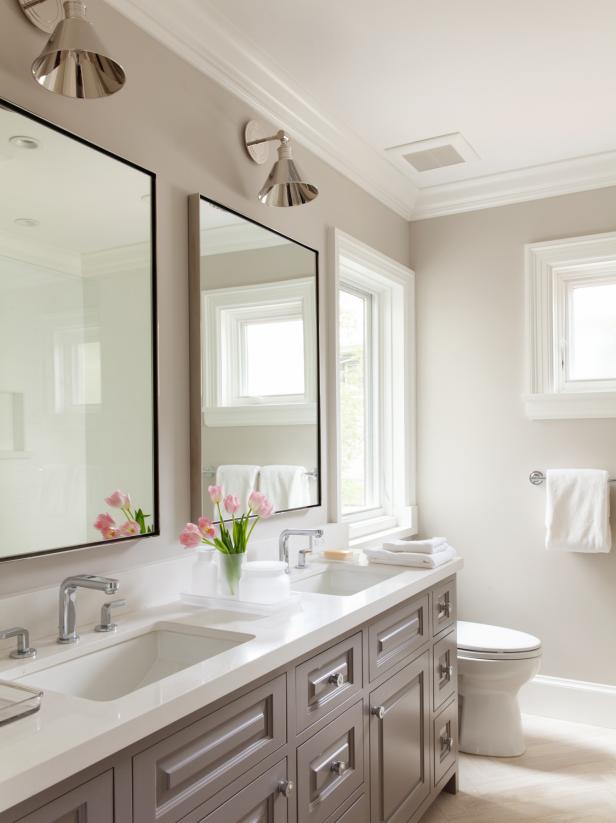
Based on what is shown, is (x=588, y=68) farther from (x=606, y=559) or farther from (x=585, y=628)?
(x=585, y=628)

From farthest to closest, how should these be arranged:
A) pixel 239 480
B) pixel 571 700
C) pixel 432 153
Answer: pixel 571 700 → pixel 432 153 → pixel 239 480

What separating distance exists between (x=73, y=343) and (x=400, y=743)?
4.86 ft

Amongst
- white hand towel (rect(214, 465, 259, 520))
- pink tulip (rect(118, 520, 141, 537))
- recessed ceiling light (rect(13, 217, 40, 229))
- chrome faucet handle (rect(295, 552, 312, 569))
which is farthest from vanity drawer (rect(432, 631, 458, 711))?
recessed ceiling light (rect(13, 217, 40, 229))

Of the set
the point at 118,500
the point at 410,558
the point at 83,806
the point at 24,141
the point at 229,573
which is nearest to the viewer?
the point at 83,806

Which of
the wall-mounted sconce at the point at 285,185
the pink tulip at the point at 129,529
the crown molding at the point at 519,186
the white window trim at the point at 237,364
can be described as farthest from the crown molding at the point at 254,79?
the pink tulip at the point at 129,529

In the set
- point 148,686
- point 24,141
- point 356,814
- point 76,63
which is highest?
point 76,63

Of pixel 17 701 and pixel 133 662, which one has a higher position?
pixel 17 701

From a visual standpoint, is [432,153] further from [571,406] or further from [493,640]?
[493,640]

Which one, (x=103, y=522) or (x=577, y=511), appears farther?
(x=577, y=511)

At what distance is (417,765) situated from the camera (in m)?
2.25

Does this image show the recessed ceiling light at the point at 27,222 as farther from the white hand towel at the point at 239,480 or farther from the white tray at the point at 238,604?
the white tray at the point at 238,604

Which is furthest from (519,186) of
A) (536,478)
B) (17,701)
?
(17,701)

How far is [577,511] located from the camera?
3.09m

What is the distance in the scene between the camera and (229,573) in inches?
74.7
